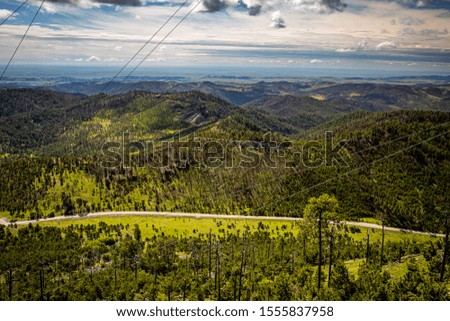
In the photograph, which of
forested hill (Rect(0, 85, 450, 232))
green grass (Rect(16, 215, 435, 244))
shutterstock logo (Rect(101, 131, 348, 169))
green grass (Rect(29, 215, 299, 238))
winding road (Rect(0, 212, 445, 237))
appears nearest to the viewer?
green grass (Rect(16, 215, 435, 244))

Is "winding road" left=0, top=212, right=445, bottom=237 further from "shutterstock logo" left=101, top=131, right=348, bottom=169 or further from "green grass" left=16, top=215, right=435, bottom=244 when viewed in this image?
"shutterstock logo" left=101, top=131, right=348, bottom=169

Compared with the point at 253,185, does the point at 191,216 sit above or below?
below

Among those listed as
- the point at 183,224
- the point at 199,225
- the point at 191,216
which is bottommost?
the point at 191,216

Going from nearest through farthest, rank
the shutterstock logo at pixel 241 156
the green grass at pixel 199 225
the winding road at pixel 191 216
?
1. the green grass at pixel 199 225
2. the winding road at pixel 191 216
3. the shutterstock logo at pixel 241 156

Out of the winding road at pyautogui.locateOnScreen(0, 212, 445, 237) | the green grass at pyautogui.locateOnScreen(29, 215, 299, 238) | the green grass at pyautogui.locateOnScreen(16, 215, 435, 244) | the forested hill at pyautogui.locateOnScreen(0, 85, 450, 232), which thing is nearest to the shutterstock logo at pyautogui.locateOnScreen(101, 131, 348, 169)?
the forested hill at pyautogui.locateOnScreen(0, 85, 450, 232)

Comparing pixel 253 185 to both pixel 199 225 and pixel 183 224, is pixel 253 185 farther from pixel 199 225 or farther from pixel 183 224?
pixel 183 224

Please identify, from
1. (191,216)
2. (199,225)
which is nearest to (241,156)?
(191,216)

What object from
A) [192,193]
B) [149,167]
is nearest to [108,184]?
[149,167]

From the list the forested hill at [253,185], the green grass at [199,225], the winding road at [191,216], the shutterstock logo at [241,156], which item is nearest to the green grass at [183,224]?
the green grass at [199,225]

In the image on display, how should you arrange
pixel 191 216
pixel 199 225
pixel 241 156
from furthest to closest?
pixel 241 156
pixel 191 216
pixel 199 225

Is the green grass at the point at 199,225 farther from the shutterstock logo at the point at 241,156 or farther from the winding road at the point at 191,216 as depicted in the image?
the shutterstock logo at the point at 241,156
